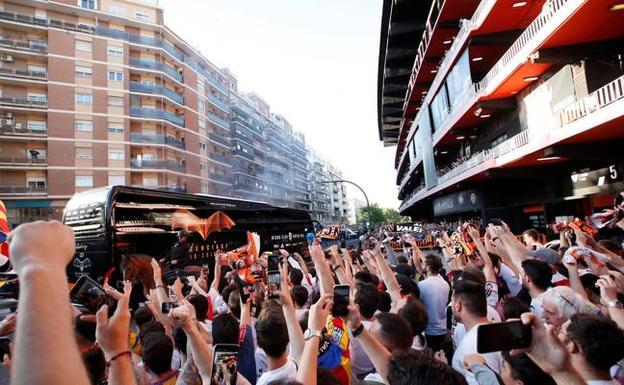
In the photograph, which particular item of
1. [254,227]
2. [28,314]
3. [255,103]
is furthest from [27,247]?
[255,103]

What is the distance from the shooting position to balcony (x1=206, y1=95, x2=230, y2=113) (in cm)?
5070

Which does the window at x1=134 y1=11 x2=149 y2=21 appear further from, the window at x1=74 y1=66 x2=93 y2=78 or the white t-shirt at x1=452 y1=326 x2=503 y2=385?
the white t-shirt at x1=452 y1=326 x2=503 y2=385

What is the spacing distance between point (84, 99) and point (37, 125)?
177 inches

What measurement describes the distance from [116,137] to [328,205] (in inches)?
3615

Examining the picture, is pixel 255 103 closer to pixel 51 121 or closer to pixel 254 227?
pixel 51 121

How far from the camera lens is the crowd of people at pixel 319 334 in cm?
94

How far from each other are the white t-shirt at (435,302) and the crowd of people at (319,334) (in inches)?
0.4

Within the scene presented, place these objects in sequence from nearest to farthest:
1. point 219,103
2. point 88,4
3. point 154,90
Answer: point 88,4 → point 154,90 → point 219,103

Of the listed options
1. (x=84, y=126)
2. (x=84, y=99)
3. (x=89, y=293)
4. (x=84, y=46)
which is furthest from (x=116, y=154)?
(x=89, y=293)

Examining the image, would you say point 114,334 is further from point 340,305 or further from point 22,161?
point 22,161

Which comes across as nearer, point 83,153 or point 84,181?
point 84,181

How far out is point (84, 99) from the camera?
34.9 m

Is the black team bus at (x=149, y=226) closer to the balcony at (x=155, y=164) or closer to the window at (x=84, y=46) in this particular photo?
the balcony at (x=155, y=164)

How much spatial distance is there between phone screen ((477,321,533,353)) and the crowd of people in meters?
0.05
